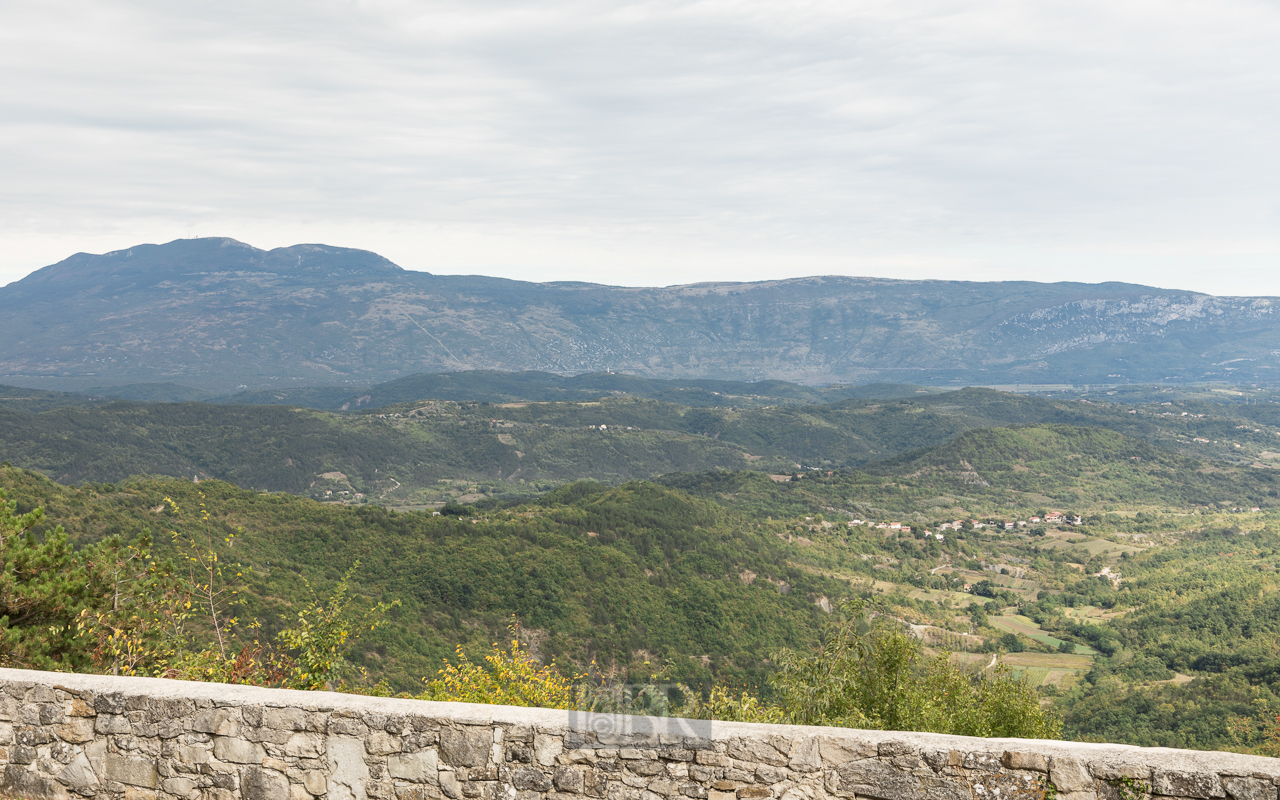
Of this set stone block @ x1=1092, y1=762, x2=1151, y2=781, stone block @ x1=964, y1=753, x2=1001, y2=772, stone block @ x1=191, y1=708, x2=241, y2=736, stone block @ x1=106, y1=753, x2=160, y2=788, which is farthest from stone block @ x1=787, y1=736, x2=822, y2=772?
stone block @ x1=106, y1=753, x2=160, y2=788

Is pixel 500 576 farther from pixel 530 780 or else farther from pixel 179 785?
pixel 530 780

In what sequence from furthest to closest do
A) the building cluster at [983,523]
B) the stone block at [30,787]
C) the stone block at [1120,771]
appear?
the building cluster at [983,523]
the stone block at [30,787]
the stone block at [1120,771]

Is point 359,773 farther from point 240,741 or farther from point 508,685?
point 508,685

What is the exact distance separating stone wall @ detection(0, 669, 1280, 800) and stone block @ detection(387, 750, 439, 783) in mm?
19

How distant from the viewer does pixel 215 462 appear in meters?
170

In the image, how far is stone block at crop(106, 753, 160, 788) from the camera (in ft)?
25.3

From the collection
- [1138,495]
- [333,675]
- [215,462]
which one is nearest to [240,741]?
[333,675]

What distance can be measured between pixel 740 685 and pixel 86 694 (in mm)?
40103

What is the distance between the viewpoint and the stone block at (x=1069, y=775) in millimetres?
6277

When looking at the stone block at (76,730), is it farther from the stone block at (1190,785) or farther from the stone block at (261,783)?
the stone block at (1190,785)

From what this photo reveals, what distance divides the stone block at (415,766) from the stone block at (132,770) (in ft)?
8.37

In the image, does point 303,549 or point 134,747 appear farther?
point 303,549

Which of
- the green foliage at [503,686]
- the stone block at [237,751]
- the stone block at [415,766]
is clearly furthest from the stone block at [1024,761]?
the green foliage at [503,686]

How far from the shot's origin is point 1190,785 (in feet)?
19.8
